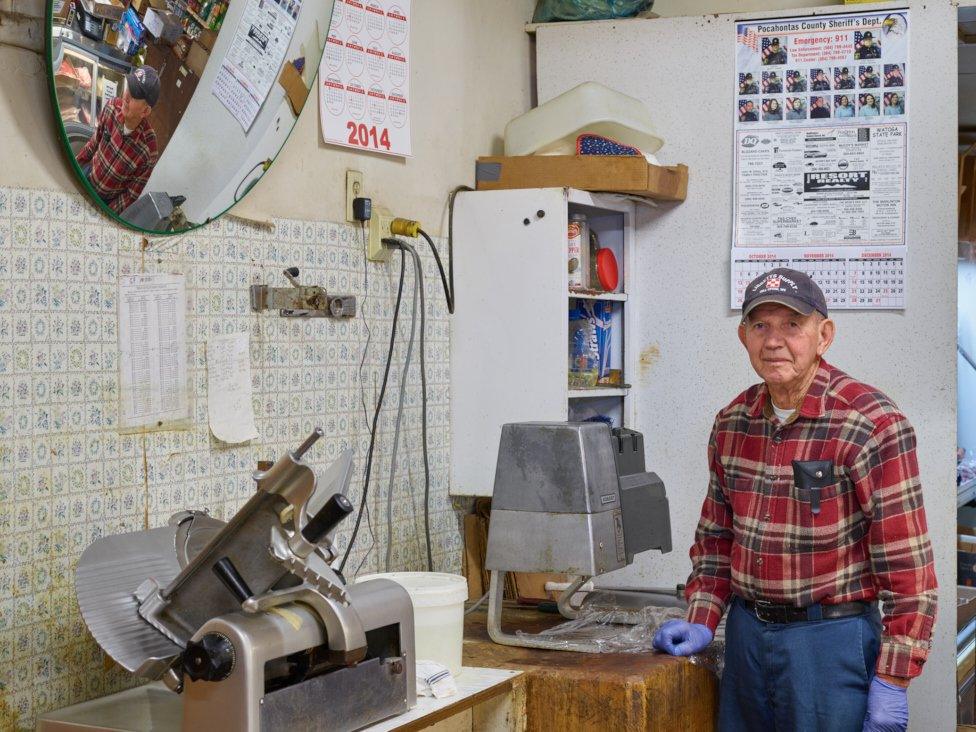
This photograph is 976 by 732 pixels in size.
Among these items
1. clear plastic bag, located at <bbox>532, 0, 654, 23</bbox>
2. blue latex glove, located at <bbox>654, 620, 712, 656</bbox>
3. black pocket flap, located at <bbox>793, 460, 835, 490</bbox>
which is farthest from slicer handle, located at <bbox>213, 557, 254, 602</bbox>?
clear plastic bag, located at <bbox>532, 0, 654, 23</bbox>

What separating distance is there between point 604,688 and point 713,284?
1.44 metres

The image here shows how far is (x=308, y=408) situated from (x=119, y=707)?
824 millimetres

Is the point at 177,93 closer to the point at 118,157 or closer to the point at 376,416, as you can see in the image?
the point at 118,157

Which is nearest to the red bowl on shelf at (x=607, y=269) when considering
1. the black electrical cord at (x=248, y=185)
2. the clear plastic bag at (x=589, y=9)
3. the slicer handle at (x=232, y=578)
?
the clear plastic bag at (x=589, y=9)

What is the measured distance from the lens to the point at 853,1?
11.1ft

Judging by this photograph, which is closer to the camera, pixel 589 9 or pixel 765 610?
pixel 765 610

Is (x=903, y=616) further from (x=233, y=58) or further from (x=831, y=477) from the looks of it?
(x=233, y=58)

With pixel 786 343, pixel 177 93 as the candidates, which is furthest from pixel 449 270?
pixel 177 93

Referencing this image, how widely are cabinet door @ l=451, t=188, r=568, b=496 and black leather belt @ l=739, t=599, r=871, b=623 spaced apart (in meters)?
0.80

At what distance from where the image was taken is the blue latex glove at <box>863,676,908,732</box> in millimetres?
2371

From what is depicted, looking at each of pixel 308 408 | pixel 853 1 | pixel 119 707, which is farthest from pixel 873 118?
pixel 119 707

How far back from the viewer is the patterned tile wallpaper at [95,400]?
6.40 feet

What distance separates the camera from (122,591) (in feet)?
6.29

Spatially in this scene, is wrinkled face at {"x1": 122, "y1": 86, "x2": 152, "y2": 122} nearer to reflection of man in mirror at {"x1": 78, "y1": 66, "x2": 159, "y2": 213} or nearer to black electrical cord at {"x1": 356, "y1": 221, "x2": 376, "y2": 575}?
reflection of man in mirror at {"x1": 78, "y1": 66, "x2": 159, "y2": 213}
